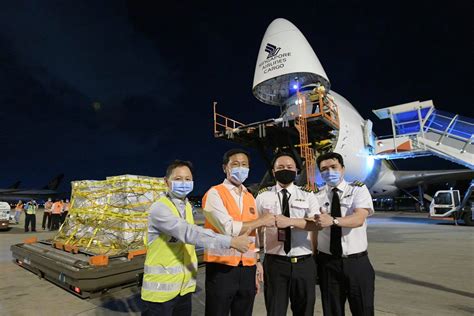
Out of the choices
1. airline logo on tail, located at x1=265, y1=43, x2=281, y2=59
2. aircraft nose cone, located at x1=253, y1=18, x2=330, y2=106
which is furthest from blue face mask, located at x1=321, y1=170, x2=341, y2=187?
airline logo on tail, located at x1=265, y1=43, x2=281, y2=59

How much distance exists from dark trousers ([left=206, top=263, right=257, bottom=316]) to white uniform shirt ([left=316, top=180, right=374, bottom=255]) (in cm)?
94

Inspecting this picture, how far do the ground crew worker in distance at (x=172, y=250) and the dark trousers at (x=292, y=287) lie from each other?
2.34 ft

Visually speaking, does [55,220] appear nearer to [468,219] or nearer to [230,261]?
[230,261]

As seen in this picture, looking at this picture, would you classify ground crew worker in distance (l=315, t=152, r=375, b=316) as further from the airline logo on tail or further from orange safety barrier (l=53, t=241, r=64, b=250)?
the airline logo on tail

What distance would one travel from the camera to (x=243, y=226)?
7.75ft

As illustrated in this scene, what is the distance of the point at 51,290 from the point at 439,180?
27.6 meters

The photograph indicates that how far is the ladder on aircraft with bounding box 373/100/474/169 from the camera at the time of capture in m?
14.9

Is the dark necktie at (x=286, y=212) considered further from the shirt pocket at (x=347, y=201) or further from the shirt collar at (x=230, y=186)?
the shirt pocket at (x=347, y=201)

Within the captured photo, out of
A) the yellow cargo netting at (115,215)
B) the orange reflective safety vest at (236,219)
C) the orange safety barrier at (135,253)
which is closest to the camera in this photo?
the orange reflective safety vest at (236,219)

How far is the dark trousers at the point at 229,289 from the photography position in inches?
96.0

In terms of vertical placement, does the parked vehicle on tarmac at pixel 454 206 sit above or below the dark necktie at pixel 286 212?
below

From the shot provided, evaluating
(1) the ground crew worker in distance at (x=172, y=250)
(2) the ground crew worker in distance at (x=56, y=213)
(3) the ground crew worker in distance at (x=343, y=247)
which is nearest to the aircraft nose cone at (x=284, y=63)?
(3) the ground crew worker in distance at (x=343, y=247)

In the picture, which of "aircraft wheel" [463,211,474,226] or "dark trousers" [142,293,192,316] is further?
"aircraft wheel" [463,211,474,226]

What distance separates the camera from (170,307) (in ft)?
7.39
